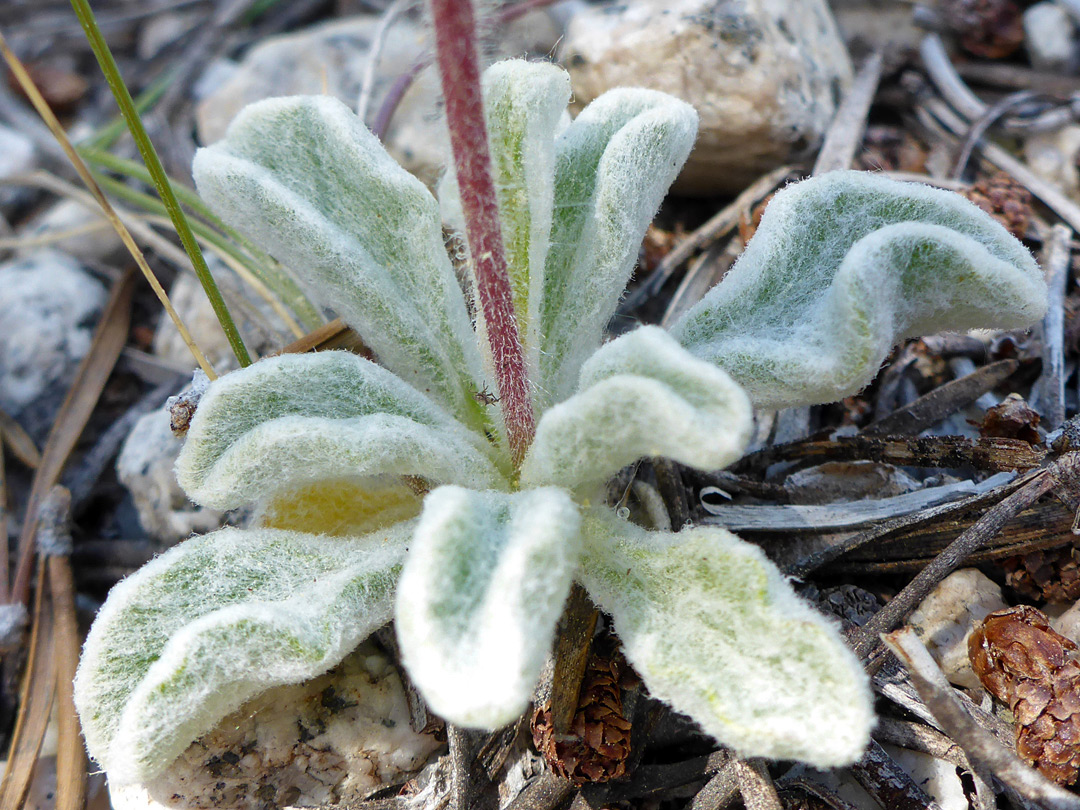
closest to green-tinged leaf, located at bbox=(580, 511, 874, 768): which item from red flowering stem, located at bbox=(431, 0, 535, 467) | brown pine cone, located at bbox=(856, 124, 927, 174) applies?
red flowering stem, located at bbox=(431, 0, 535, 467)

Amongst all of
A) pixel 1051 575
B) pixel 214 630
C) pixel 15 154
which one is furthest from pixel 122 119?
pixel 1051 575

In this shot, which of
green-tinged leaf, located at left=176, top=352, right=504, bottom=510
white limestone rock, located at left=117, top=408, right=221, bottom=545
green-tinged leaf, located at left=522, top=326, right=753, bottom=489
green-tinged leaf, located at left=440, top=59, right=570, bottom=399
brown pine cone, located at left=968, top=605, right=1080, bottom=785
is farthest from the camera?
white limestone rock, located at left=117, top=408, right=221, bottom=545


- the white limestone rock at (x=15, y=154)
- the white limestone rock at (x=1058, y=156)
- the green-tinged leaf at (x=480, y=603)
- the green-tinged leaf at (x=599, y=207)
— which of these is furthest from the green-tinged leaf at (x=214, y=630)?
the white limestone rock at (x=1058, y=156)

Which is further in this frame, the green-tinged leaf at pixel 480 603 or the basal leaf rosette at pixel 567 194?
the basal leaf rosette at pixel 567 194

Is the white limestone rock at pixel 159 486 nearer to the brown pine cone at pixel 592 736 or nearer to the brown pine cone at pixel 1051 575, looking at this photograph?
the brown pine cone at pixel 592 736

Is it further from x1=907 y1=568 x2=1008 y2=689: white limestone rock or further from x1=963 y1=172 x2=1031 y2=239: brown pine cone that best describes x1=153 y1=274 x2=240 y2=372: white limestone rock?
x1=963 y1=172 x2=1031 y2=239: brown pine cone

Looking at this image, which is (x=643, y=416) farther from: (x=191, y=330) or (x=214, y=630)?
(x=191, y=330)
